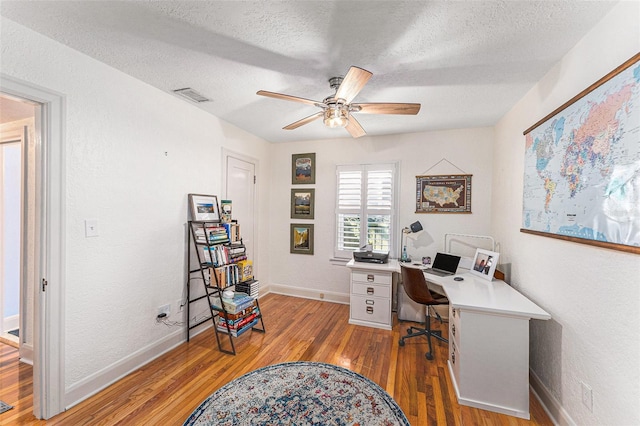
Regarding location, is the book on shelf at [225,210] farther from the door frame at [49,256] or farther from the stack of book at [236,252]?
the door frame at [49,256]

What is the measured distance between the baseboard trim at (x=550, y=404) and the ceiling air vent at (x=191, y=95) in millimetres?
3729

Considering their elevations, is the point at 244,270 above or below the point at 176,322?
above

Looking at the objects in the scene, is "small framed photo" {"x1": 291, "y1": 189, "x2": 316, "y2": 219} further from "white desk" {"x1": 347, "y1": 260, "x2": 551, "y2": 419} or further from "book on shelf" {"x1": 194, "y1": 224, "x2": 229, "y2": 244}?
"white desk" {"x1": 347, "y1": 260, "x2": 551, "y2": 419}

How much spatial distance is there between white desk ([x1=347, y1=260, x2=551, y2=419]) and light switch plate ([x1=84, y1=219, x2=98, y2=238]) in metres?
2.75

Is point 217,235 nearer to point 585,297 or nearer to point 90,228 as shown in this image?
point 90,228

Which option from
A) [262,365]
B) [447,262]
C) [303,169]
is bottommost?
[262,365]

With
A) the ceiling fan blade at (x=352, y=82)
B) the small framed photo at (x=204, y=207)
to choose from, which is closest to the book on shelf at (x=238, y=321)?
the small framed photo at (x=204, y=207)

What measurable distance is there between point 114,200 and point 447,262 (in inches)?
132

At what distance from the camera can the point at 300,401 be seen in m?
1.96

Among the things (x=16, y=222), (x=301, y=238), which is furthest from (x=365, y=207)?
(x=16, y=222)

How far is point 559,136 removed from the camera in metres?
1.81

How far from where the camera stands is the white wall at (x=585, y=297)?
4.11ft

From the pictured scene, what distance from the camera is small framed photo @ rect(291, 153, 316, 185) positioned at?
4.18 m

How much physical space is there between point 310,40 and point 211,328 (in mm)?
3121
